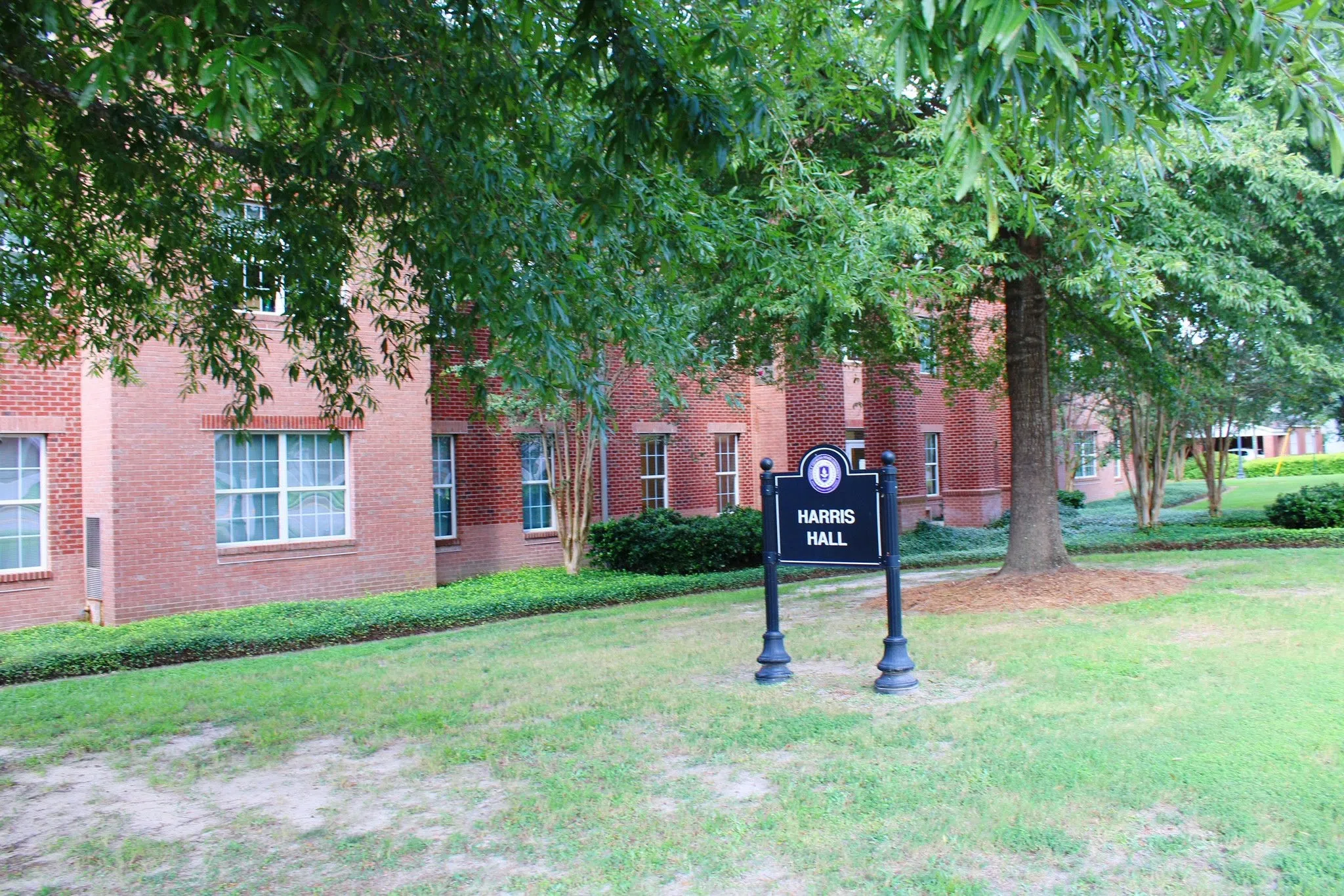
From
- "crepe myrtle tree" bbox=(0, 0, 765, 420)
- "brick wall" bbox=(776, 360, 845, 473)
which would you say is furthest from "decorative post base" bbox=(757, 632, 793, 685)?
"brick wall" bbox=(776, 360, 845, 473)

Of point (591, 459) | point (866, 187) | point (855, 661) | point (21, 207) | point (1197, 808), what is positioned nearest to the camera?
point (1197, 808)

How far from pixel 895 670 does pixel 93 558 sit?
10.5 m

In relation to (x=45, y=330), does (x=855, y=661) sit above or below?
below

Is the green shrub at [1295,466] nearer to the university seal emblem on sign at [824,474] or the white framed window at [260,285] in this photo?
the university seal emblem on sign at [824,474]

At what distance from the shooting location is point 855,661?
8.77 m

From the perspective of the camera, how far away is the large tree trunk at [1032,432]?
12.6 m

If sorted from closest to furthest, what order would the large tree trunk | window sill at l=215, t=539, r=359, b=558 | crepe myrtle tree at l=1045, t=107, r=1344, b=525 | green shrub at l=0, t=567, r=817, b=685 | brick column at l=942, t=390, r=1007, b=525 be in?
1. crepe myrtle tree at l=1045, t=107, r=1344, b=525
2. green shrub at l=0, t=567, r=817, b=685
3. the large tree trunk
4. window sill at l=215, t=539, r=359, b=558
5. brick column at l=942, t=390, r=1007, b=525

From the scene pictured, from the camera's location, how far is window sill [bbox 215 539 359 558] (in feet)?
45.8

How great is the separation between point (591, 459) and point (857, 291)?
824cm

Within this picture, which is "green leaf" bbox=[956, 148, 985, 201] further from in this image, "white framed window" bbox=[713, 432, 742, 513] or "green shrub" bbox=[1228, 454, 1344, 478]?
"green shrub" bbox=[1228, 454, 1344, 478]

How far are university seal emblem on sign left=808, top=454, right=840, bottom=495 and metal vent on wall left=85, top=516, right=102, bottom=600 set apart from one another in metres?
9.52

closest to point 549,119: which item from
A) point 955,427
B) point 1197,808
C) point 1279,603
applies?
point 1197,808

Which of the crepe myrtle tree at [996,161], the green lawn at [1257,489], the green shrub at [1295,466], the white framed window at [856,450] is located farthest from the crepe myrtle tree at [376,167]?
the green shrub at [1295,466]

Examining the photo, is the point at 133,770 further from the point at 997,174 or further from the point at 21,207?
the point at 997,174
